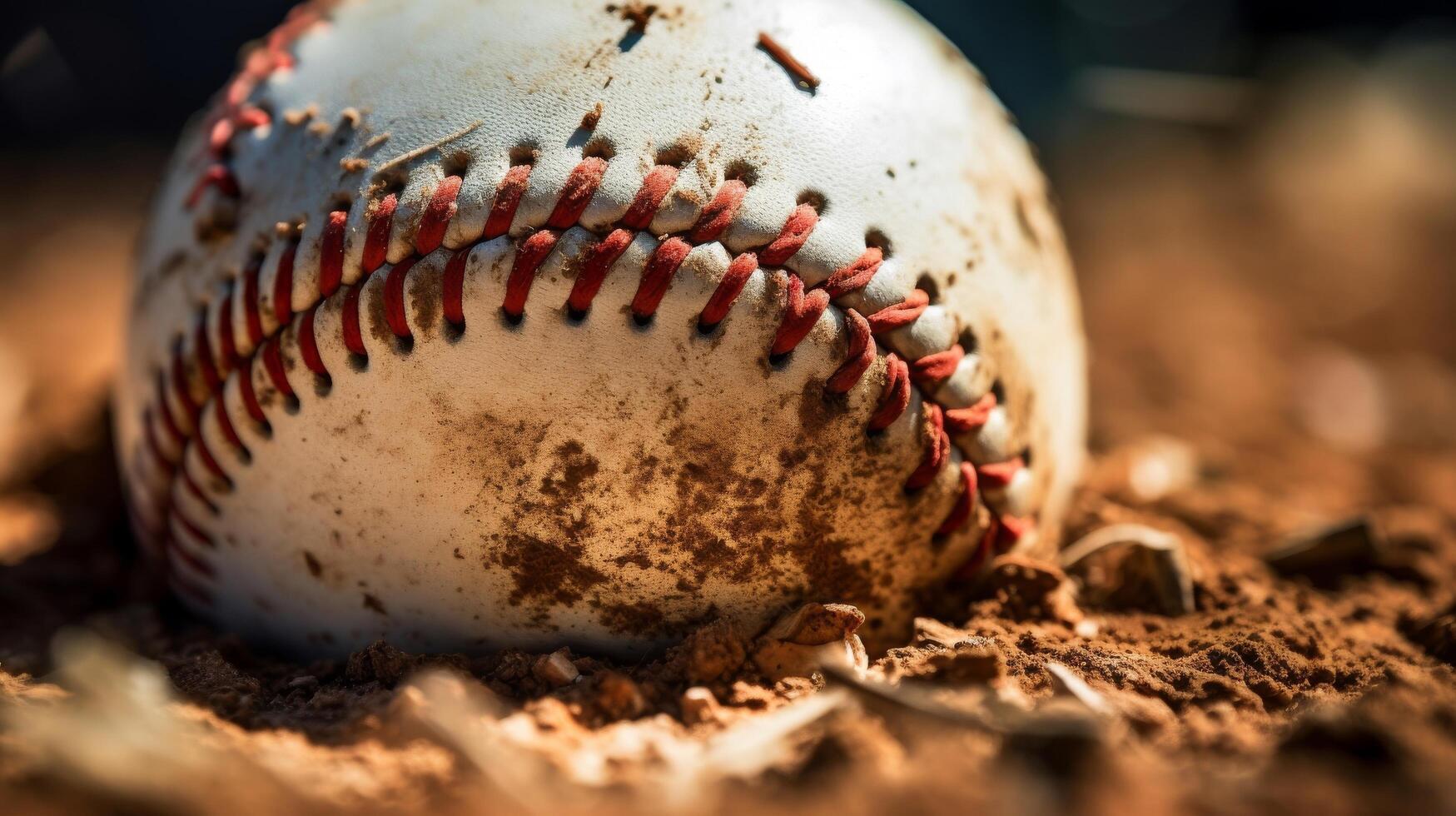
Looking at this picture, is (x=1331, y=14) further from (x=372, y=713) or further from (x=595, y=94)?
(x=372, y=713)

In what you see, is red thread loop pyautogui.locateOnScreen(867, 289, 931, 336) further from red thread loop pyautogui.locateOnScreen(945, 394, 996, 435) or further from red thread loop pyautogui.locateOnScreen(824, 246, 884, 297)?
red thread loop pyautogui.locateOnScreen(945, 394, 996, 435)

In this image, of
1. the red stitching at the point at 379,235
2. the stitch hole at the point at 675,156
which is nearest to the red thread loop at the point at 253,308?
the red stitching at the point at 379,235

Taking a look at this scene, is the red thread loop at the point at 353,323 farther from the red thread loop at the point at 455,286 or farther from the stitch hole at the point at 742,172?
the stitch hole at the point at 742,172

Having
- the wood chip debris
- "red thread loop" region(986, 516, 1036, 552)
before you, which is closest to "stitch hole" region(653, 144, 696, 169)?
the wood chip debris

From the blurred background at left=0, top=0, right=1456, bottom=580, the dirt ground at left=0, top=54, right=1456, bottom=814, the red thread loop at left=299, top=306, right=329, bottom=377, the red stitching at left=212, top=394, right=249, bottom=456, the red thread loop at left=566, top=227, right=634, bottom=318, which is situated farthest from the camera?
the blurred background at left=0, top=0, right=1456, bottom=580

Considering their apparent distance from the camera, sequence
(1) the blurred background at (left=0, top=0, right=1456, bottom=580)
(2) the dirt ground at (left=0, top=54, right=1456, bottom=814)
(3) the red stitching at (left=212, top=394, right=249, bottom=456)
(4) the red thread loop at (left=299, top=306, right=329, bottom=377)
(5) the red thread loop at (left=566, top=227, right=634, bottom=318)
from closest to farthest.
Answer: (2) the dirt ground at (left=0, top=54, right=1456, bottom=814)
(5) the red thread loop at (left=566, top=227, right=634, bottom=318)
(4) the red thread loop at (left=299, top=306, right=329, bottom=377)
(3) the red stitching at (left=212, top=394, right=249, bottom=456)
(1) the blurred background at (left=0, top=0, right=1456, bottom=580)

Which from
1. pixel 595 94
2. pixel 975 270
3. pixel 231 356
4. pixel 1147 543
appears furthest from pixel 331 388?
pixel 1147 543

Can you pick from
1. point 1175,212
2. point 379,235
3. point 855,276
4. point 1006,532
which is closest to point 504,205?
point 379,235
